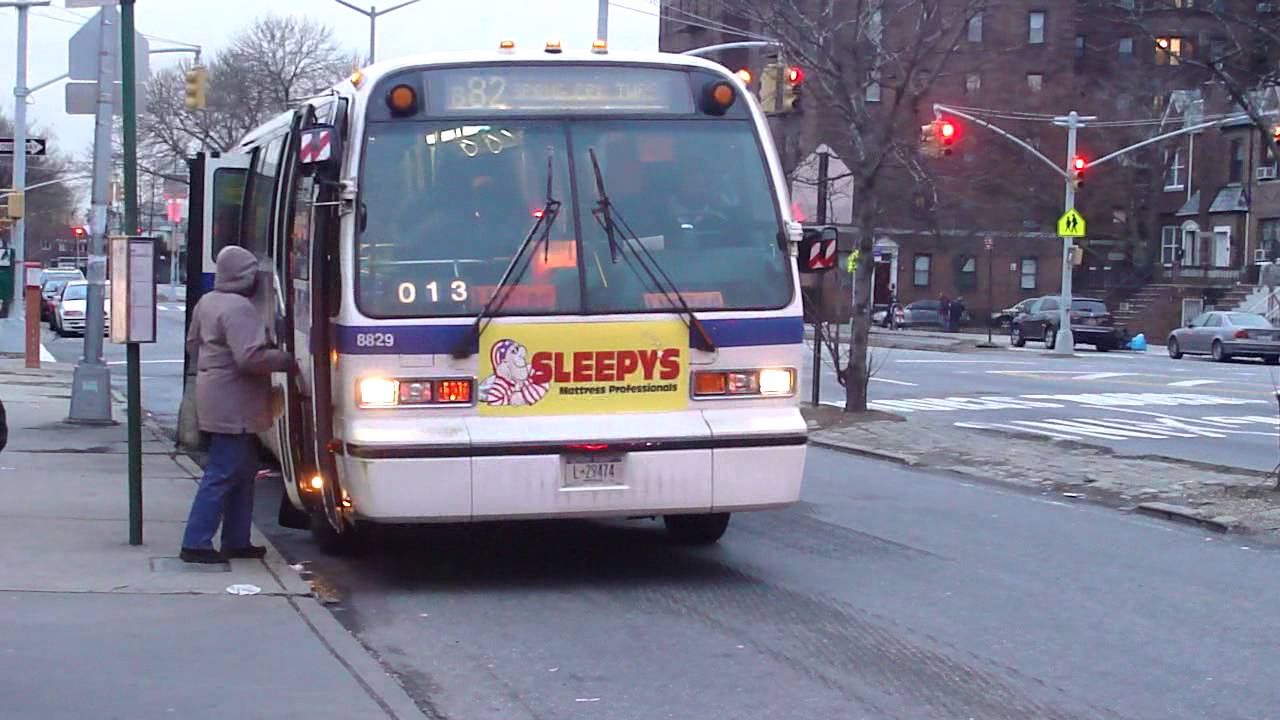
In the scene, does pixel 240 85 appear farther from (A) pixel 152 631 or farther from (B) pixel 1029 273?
(A) pixel 152 631

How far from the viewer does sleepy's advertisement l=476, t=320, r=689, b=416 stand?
855 centimetres

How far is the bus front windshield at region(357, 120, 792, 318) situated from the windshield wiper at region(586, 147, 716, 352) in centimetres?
1

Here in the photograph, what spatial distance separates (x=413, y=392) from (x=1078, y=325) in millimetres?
44083

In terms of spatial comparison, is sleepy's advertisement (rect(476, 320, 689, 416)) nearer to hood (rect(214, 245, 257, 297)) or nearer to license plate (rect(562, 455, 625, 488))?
license plate (rect(562, 455, 625, 488))

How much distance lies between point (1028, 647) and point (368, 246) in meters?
3.88

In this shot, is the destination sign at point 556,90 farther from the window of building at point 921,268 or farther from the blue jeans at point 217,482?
the window of building at point 921,268

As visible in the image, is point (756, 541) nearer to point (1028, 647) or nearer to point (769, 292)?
point (769, 292)

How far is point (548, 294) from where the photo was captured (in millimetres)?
8664

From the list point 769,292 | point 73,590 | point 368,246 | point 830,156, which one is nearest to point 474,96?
point 368,246

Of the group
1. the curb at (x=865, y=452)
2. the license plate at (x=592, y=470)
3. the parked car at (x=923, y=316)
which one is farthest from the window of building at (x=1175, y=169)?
the license plate at (x=592, y=470)

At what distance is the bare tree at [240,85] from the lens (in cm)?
6894

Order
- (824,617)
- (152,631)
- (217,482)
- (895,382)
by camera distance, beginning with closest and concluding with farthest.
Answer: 1. (152,631)
2. (824,617)
3. (217,482)
4. (895,382)

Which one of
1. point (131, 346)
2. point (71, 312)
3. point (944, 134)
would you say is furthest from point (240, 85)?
point (131, 346)

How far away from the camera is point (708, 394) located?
8812 mm
